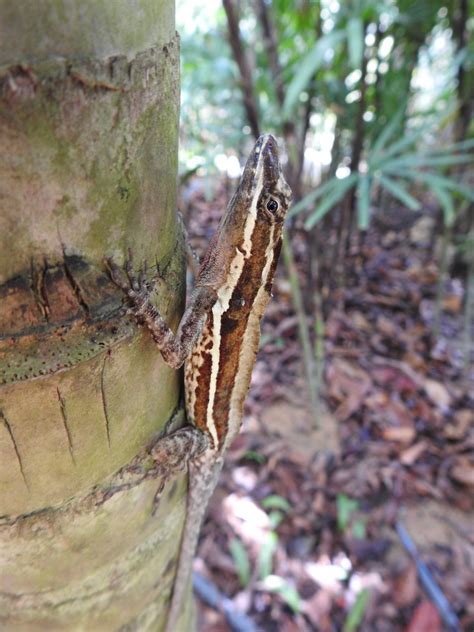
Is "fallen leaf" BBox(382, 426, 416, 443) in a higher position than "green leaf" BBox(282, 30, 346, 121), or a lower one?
lower

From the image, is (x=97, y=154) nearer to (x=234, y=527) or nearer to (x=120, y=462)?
(x=120, y=462)

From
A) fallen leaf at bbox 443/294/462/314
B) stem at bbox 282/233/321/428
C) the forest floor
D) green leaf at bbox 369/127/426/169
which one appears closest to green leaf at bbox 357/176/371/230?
green leaf at bbox 369/127/426/169

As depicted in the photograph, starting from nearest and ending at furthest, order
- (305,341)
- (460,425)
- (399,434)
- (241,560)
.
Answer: (241,560) < (305,341) < (399,434) < (460,425)

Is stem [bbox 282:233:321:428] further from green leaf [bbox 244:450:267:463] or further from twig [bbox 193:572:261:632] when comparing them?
twig [bbox 193:572:261:632]

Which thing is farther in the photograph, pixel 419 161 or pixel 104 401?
pixel 419 161

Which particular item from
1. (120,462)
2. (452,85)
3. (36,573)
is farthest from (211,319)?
(452,85)

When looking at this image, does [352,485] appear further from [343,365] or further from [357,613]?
[343,365]

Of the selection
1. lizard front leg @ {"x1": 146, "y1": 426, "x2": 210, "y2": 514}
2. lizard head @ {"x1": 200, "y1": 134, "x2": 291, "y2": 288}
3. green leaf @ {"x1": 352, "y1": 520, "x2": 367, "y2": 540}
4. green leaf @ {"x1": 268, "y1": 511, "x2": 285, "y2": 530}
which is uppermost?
lizard head @ {"x1": 200, "y1": 134, "x2": 291, "y2": 288}

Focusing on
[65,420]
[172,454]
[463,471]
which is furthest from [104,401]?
[463,471]

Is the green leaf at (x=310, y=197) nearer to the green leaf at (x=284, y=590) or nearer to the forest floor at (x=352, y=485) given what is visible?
the forest floor at (x=352, y=485)
